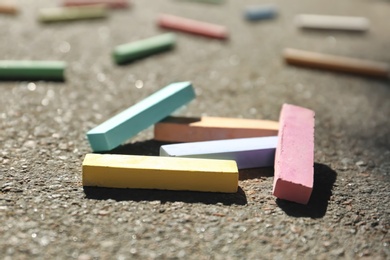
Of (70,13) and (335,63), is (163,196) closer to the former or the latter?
(335,63)

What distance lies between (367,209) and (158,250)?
34.7 inches

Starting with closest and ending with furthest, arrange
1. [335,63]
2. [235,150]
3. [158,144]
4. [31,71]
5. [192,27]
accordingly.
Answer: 1. [235,150]
2. [158,144]
3. [31,71]
4. [335,63]
5. [192,27]

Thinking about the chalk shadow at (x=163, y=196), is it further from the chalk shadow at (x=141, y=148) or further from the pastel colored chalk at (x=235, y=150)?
the chalk shadow at (x=141, y=148)

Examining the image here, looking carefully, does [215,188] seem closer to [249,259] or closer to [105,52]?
[249,259]

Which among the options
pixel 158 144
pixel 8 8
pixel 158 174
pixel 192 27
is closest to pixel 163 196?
pixel 158 174

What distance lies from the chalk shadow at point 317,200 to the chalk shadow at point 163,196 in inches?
6.7

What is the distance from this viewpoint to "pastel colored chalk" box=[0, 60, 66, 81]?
3299 millimetres

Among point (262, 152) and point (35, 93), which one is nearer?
point (262, 152)

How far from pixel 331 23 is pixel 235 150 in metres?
3.09

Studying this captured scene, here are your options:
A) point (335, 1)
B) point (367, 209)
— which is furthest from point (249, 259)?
point (335, 1)

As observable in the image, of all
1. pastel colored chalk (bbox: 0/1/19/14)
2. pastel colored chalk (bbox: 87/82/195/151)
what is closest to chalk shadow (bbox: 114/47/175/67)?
pastel colored chalk (bbox: 87/82/195/151)

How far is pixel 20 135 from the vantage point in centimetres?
265

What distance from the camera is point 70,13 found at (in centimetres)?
462

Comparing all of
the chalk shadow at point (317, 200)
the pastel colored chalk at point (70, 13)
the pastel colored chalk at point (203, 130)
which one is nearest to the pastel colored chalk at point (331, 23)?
the pastel colored chalk at point (70, 13)
